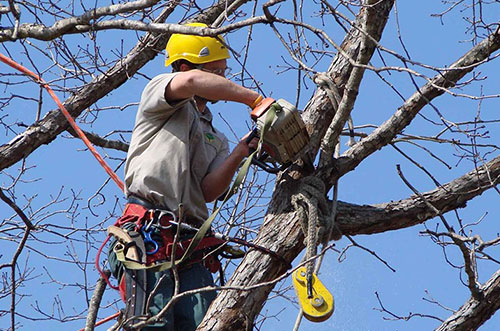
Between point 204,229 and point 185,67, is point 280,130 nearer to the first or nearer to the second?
point 204,229

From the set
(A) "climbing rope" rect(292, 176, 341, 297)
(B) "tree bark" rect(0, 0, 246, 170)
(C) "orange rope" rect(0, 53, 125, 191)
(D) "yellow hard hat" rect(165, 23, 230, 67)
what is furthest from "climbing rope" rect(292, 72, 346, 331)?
(B) "tree bark" rect(0, 0, 246, 170)

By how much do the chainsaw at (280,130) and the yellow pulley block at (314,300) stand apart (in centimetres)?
60

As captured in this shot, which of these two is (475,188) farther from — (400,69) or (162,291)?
(162,291)

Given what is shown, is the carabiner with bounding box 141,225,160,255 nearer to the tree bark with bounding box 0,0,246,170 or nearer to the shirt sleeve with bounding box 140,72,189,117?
the shirt sleeve with bounding box 140,72,189,117

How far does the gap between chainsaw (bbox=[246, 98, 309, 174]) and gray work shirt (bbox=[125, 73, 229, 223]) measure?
0.31 m

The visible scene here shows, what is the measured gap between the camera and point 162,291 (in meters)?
4.11

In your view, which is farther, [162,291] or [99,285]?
[162,291]

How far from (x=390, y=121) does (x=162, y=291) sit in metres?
1.39

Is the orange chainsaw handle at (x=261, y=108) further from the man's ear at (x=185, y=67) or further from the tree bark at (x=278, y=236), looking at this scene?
the man's ear at (x=185, y=67)

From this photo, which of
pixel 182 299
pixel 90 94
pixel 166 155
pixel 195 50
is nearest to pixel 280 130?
pixel 166 155

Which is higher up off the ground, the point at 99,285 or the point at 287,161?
the point at 287,161

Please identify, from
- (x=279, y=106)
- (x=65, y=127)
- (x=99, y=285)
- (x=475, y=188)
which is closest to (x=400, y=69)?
(x=279, y=106)

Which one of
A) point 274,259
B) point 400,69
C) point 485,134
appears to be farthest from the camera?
point 485,134

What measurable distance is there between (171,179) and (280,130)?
565 millimetres
